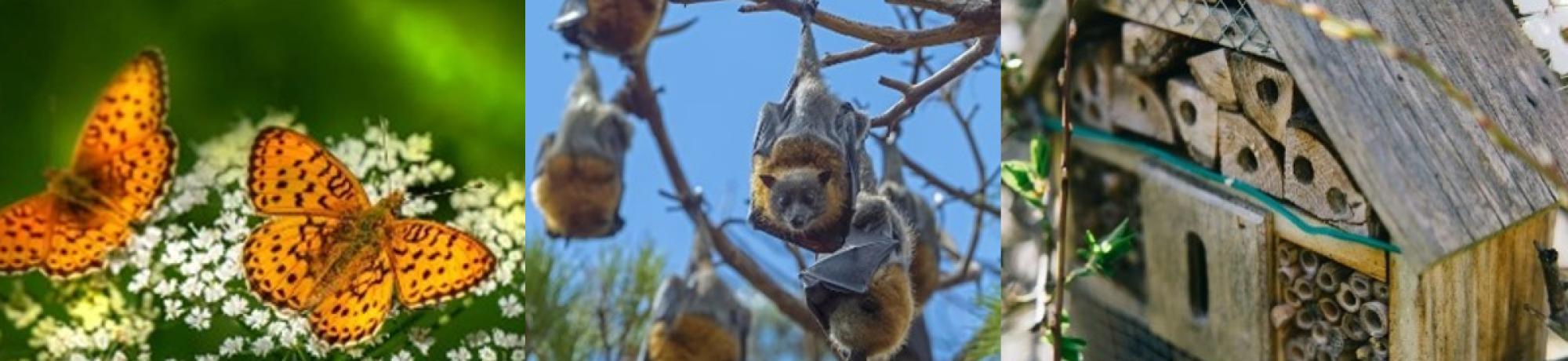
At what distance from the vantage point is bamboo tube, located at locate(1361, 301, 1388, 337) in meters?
1.88

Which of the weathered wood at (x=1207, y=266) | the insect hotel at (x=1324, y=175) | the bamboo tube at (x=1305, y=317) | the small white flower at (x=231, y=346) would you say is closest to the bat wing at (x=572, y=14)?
the small white flower at (x=231, y=346)

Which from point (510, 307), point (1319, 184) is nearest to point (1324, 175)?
point (1319, 184)

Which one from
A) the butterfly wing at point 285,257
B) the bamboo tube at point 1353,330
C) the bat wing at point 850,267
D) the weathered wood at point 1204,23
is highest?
the weathered wood at point 1204,23

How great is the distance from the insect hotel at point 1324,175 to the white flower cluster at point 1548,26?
0.05ft

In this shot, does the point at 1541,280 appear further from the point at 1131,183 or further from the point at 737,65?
the point at 737,65

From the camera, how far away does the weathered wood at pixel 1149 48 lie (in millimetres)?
2080

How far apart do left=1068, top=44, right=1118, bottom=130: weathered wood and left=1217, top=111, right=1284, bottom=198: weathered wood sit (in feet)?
0.78

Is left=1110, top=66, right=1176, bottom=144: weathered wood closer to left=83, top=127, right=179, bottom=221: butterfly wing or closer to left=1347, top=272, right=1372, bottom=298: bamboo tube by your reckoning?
left=1347, top=272, right=1372, bottom=298: bamboo tube

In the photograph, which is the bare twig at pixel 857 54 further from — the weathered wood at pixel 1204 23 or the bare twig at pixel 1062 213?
the weathered wood at pixel 1204 23

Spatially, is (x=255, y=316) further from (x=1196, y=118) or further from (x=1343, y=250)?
(x=1343, y=250)

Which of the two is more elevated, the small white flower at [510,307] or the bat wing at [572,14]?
the bat wing at [572,14]

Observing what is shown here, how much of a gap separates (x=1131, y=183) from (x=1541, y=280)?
62cm

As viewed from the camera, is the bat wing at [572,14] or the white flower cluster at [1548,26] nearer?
the white flower cluster at [1548,26]

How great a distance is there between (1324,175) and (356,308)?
3.86 ft
